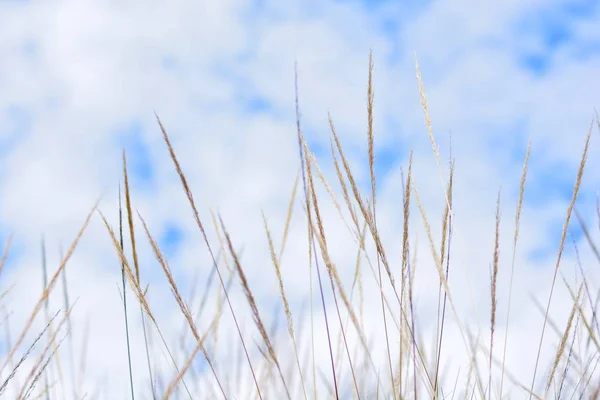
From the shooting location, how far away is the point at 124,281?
53.4 inches

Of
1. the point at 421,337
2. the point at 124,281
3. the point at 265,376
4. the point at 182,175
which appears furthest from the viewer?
the point at 265,376

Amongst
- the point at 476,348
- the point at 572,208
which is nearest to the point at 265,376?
the point at 476,348

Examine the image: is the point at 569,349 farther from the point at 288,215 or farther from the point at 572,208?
the point at 288,215

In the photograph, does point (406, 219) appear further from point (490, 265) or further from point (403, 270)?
point (490, 265)

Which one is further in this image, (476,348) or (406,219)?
(476,348)

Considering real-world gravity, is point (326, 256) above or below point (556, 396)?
above

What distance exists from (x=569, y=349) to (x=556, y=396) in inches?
4.3

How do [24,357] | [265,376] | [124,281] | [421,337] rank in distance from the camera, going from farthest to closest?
[265,376] < [421,337] < [124,281] < [24,357]

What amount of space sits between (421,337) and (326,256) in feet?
1.41

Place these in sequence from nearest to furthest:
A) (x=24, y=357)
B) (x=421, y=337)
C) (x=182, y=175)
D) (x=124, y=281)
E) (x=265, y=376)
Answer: (x=24, y=357) → (x=182, y=175) → (x=124, y=281) → (x=421, y=337) → (x=265, y=376)

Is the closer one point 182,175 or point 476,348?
point 182,175

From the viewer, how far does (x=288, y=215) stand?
60.0 inches

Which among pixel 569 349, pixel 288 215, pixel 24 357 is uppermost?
pixel 288 215

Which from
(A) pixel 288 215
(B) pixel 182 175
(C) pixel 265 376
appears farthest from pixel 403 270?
(C) pixel 265 376
